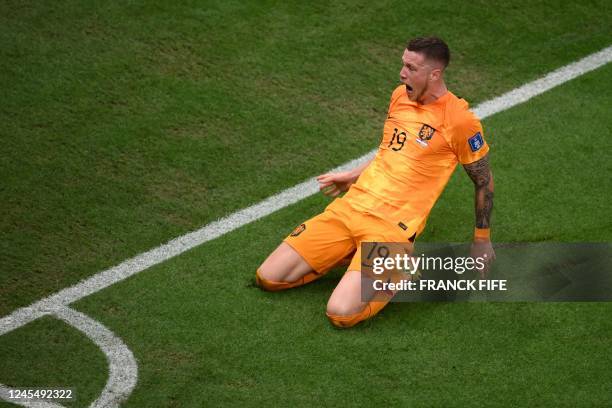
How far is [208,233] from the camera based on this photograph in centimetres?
692

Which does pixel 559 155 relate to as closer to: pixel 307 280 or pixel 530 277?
pixel 530 277

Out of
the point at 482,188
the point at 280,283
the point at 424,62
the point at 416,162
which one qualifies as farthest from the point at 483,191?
the point at 280,283

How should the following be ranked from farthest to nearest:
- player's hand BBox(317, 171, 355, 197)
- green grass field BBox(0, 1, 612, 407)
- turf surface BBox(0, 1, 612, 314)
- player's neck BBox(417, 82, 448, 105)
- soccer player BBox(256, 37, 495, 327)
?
turf surface BBox(0, 1, 612, 314), player's hand BBox(317, 171, 355, 197), player's neck BBox(417, 82, 448, 105), soccer player BBox(256, 37, 495, 327), green grass field BBox(0, 1, 612, 407)

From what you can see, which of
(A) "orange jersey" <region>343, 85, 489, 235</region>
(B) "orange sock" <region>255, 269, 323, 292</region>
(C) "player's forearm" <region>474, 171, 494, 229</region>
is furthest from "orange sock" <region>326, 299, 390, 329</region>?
(C) "player's forearm" <region>474, 171, 494, 229</region>

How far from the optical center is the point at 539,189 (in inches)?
286

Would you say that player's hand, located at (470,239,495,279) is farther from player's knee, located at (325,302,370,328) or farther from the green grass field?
player's knee, located at (325,302,370,328)

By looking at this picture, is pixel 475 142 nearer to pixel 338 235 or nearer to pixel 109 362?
pixel 338 235

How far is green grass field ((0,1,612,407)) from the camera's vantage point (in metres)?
5.80

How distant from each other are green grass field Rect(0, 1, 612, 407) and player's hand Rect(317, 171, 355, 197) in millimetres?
565

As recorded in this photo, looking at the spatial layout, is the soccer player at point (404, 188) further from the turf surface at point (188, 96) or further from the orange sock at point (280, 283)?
the turf surface at point (188, 96)

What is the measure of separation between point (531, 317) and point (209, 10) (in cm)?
430

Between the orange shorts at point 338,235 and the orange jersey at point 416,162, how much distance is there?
57 mm

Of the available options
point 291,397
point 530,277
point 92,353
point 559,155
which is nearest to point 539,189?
point 559,155

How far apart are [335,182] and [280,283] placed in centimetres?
76
